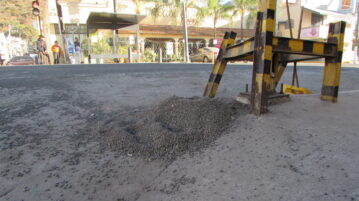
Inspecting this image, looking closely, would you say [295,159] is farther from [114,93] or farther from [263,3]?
[114,93]

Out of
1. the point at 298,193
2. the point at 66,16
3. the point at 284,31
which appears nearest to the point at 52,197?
the point at 298,193

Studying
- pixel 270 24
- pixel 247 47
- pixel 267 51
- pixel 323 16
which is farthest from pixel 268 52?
pixel 323 16

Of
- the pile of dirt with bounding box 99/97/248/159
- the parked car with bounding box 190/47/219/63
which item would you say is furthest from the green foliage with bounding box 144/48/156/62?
the pile of dirt with bounding box 99/97/248/159

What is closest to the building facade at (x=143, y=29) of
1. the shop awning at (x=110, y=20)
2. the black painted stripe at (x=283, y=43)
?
the shop awning at (x=110, y=20)

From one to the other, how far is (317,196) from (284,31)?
32545 mm

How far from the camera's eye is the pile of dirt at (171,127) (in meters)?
1.87

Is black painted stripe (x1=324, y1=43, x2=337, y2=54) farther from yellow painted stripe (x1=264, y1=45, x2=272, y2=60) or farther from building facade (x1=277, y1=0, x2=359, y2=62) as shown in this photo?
building facade (x1=277, y1=0, x2=359, y2=62)

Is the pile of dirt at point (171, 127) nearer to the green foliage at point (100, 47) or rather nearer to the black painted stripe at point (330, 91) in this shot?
the black painted stripe at point (330, 91)

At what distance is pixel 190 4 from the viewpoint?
29.0 meters

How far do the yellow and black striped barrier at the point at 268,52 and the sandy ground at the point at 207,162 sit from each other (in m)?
0.20

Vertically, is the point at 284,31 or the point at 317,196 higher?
the point at 284,31

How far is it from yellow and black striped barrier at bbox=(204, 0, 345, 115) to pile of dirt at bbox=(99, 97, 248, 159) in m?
0.35

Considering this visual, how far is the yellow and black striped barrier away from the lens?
204cm

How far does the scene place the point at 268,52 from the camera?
204 centimetres
